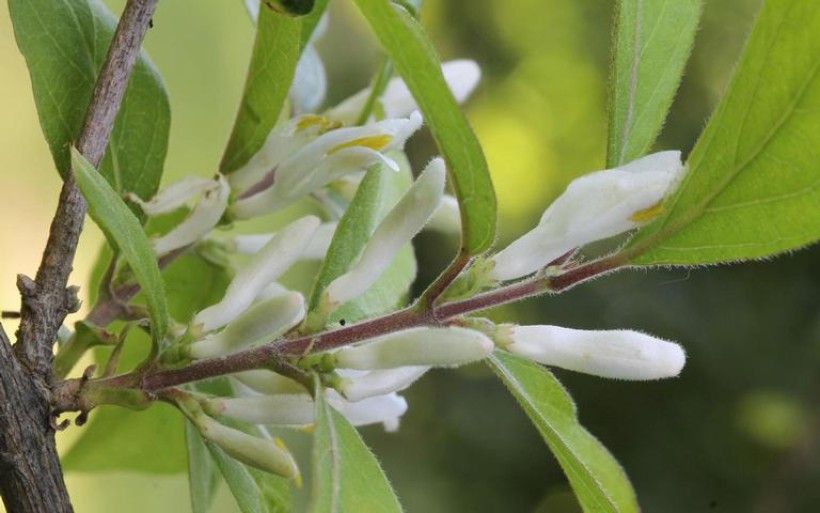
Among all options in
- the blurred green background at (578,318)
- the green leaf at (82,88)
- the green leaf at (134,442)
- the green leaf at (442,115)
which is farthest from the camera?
the blurred green background at (578,318)

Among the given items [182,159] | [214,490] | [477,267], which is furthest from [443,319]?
[182,159]

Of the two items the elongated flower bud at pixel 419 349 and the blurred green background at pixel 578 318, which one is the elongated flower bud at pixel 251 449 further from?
the blurred green background at pixel 578 318

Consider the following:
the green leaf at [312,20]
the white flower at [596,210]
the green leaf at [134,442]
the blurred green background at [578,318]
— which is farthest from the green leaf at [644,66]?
the blurred green background at [578,318]

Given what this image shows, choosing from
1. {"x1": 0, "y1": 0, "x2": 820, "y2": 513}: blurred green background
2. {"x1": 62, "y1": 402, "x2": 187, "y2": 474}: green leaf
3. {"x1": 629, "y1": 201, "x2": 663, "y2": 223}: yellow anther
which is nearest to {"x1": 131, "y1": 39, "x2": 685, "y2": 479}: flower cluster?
{"x1": 629, "y1": 201, "x2": 663, "y2": 223}: yellow anther

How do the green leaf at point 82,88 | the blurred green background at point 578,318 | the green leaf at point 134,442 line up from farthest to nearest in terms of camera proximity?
1. the blurred green background at point 578,318
2. the green leaf at point 134,442
3. the green leaf at point 82,88

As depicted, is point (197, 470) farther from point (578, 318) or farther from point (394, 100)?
point (578, 318)

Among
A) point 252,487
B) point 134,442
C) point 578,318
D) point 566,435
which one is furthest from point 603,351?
point 578,318
